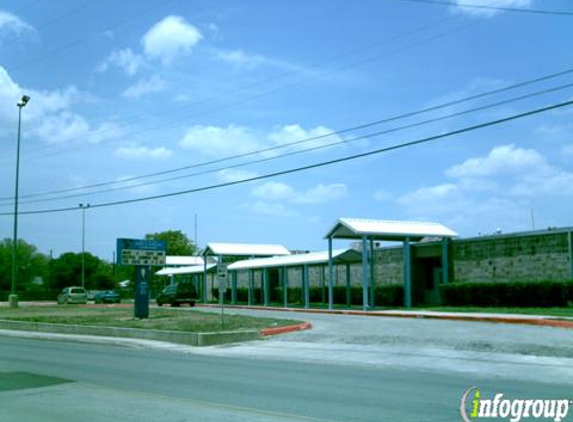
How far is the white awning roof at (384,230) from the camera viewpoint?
3738cm

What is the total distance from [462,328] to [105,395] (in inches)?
579

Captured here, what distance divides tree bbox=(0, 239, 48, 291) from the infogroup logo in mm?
100345

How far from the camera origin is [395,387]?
12.1 m

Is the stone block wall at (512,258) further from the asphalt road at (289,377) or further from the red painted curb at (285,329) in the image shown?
the red painted curb at (285,329)

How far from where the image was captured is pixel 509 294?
32625 millimetres

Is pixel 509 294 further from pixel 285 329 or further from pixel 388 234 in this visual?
pixel 285 329

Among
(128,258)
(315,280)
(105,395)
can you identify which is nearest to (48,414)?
(105,395)

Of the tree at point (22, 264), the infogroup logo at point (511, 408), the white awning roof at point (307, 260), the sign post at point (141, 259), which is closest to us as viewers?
the infogroup logo at point (511, 408)

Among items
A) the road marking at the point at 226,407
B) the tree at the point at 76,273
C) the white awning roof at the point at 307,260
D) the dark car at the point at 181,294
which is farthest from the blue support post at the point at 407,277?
the tree at the point at 76,273

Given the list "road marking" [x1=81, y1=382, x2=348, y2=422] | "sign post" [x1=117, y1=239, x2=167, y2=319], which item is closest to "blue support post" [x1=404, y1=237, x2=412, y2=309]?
"sign post" [x1=117, y1=239, x2=167, y2=319]

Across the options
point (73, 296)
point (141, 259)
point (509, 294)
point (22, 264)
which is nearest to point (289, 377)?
point (141, 259)

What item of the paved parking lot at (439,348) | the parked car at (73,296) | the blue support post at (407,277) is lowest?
the paved parking lot at (439,348)

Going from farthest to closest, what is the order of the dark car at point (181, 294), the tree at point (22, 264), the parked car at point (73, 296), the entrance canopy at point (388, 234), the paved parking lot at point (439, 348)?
the tree at point (22, 264), the parked car at point (73, 296), the dark car at point (181, 294), the entrance canopy at point (388, 234), the paved parking lot at point (439, 348)

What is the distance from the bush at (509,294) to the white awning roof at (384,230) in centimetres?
331
